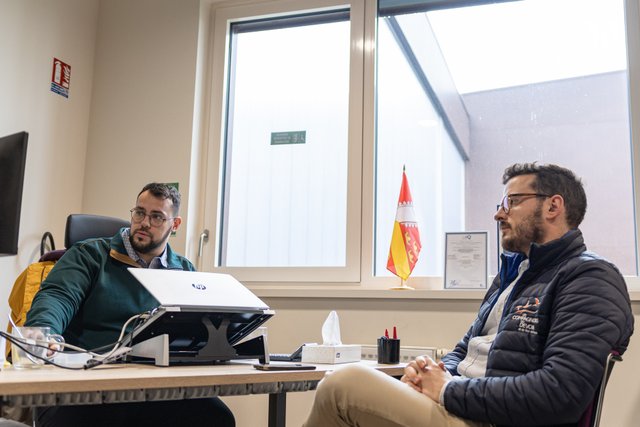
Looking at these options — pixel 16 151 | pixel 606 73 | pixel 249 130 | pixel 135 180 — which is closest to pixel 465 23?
pixel 606 73

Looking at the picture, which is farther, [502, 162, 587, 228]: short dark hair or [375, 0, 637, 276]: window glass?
[375, 0, 637, 276]: window glass

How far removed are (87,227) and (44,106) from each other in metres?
1.04

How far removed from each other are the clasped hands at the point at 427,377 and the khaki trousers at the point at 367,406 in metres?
0.07

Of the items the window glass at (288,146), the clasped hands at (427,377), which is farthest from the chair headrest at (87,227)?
the clasped hands at (427,377)

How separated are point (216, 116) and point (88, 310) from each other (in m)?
1.56

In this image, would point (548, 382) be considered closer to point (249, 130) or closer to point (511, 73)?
point (511, 73)

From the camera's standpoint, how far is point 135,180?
350cm

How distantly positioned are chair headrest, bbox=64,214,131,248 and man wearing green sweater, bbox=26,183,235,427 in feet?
0.66

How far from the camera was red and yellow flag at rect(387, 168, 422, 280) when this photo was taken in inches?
119

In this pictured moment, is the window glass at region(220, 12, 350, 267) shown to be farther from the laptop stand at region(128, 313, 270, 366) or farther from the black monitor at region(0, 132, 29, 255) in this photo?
the black monitor at region(0, 132, 29, 255)

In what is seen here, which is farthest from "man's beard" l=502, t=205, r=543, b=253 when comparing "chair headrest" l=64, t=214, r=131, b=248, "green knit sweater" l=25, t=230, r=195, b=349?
"chair headrest" l=64, t=214, r=131, b=248

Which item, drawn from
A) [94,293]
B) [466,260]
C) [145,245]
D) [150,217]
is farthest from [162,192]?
[466,260]

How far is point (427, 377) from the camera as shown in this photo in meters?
1.58

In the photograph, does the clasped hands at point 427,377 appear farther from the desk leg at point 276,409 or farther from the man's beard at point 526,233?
the man's beard at point 526,233
